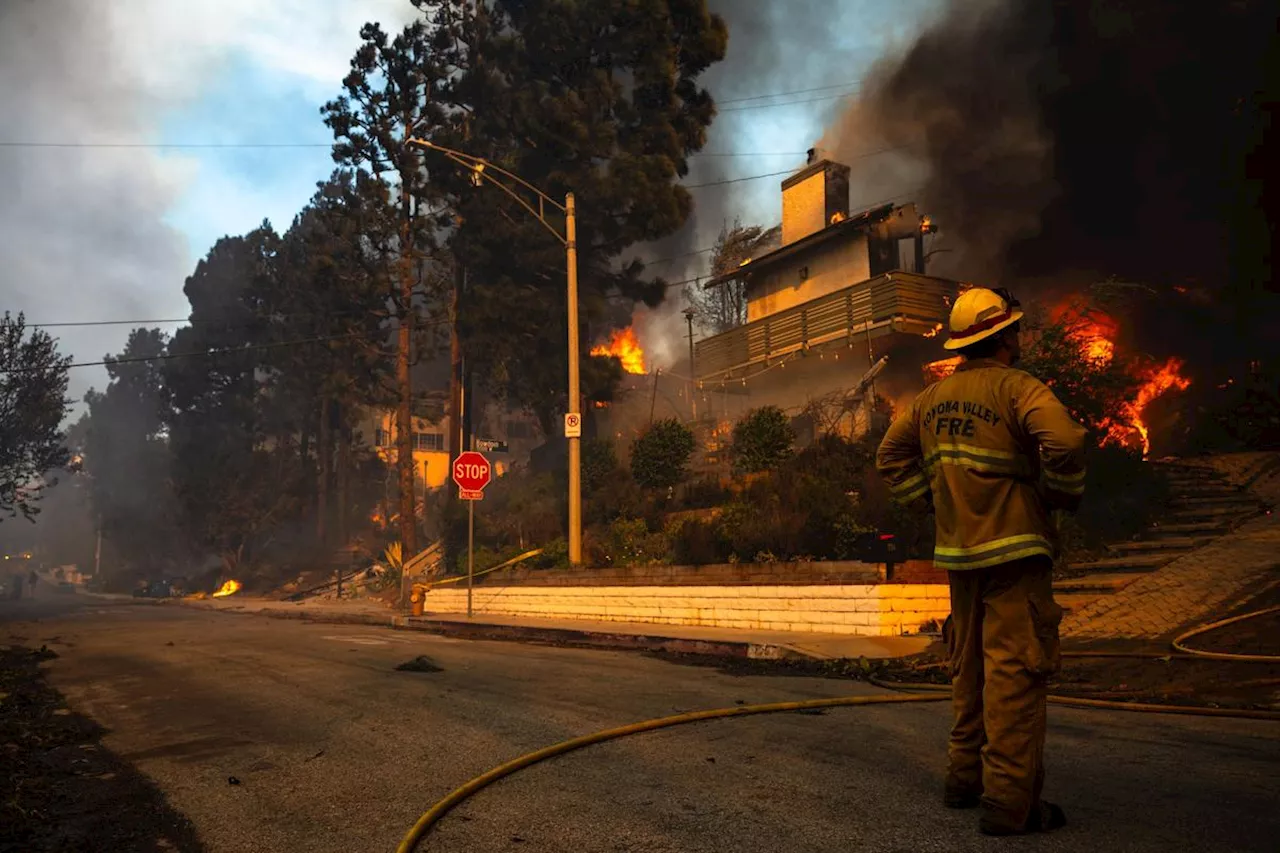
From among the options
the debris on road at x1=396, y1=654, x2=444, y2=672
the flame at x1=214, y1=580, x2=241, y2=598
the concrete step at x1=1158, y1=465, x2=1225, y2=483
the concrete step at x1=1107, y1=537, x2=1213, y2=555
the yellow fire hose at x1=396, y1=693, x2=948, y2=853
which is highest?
the concrete step at x1=1158, y1=465, x2=1225, y2=483

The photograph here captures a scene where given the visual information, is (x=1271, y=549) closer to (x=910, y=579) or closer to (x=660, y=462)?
(x=910, y=579)

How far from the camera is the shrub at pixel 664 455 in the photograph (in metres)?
18.5

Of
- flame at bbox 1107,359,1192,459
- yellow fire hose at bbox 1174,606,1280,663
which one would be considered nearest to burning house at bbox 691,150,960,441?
flame at bbox 1107,359,1192,459

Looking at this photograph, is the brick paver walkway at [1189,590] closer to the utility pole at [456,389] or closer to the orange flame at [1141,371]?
the orange flame at [1141,371]

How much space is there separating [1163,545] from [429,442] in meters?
48.3

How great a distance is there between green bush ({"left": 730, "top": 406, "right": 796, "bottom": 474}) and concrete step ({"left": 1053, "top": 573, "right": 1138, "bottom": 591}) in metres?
6.34

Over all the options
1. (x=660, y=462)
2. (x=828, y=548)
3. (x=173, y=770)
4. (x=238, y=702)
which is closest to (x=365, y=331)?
(x=660, y=462)

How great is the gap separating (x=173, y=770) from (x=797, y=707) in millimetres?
3661

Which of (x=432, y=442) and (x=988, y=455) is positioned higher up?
(x=432, y=442)

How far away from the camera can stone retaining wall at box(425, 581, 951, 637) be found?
1023 centimetres

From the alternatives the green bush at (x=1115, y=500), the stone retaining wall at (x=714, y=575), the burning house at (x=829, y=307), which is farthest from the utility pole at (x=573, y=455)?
the green bush at (x=1115, y=500)

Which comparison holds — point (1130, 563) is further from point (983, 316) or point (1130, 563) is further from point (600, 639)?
point (983, 316)

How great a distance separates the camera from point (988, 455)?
3.14 m

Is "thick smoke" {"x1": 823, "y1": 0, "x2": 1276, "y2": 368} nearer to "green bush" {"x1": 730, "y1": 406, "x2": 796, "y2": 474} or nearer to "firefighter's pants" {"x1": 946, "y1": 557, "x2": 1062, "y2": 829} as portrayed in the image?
"green bush" {"x1": 730, "y1": 406, "x2": 796, "y2": 474}
